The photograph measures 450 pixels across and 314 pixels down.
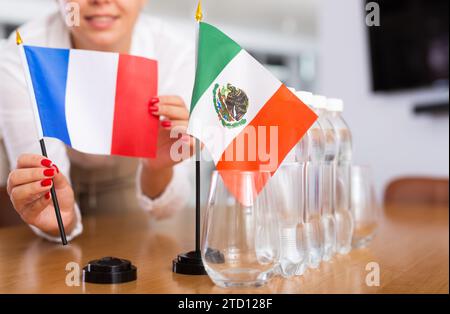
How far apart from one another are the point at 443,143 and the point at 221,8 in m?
4.82

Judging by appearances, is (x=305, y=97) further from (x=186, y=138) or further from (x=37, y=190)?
(x=37, y=190)

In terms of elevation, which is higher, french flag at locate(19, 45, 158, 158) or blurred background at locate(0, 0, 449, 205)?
blurred background at locate(0, 0, 449, 205)

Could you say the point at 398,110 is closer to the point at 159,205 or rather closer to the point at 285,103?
the point at 159,205

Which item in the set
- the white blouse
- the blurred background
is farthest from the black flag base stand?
the blurred background

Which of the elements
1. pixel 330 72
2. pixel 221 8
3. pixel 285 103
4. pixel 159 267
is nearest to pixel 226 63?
pixel 285 103

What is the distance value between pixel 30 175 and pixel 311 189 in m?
0.42

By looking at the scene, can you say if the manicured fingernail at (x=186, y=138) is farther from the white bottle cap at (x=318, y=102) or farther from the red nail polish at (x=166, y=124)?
the white bottle cap at (x=318, y=102)

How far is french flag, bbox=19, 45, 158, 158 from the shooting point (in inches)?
33.4

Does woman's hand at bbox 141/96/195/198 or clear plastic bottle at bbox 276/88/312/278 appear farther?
woman's hand at bbox 141/96/195/198

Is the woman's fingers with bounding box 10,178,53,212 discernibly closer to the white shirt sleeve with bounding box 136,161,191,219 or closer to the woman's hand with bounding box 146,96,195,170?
the woman's hand with bounding box 146,96,195,170

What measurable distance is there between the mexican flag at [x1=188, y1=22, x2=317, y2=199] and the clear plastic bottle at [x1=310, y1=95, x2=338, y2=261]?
123mm

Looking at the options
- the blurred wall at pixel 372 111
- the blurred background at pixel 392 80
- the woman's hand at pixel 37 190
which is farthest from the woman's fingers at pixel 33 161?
the blurred wall at pixel 372 111

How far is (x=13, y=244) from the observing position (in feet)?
3.49

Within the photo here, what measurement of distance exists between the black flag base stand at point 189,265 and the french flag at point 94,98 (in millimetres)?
220
